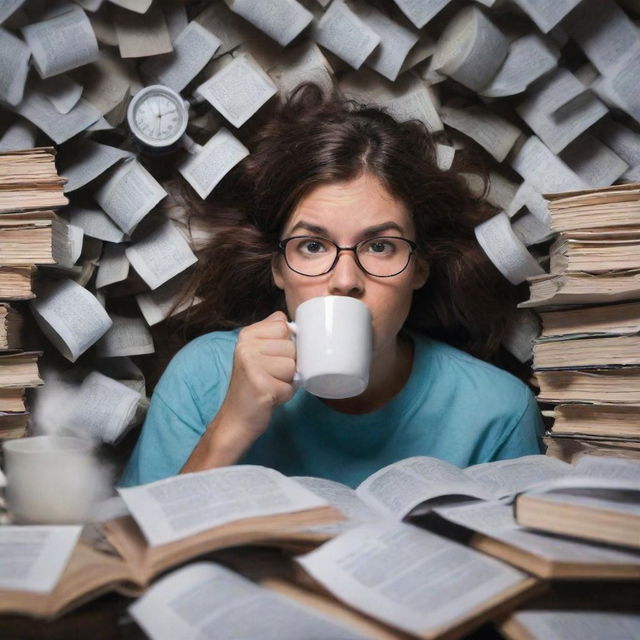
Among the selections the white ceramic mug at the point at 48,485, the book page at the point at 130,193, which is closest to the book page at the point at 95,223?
the book page at the point at 130,193

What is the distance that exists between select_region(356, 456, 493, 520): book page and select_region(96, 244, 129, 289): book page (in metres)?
0.72

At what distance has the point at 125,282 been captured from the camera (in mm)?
1586

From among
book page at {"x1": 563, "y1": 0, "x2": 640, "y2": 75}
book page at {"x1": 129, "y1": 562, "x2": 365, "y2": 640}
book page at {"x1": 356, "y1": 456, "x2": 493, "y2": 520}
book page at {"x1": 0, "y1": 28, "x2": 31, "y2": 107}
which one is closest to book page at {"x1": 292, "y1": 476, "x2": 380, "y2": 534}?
book page at {"x1": 356, "y1": 456, "x2": 493, "y2": 520}

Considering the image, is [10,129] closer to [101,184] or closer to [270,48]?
[101,184]

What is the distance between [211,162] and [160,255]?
0.70 ft

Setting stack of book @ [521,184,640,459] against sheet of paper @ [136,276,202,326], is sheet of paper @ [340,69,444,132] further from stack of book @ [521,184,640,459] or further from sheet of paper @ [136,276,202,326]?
sheet of paper @ [136,276,202,326]

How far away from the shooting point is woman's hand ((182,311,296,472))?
1.19 meters

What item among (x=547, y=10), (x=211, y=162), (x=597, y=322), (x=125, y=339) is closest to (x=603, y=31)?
(x=547, y=10)

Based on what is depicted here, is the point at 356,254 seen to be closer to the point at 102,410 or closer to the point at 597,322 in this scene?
the point at 597,322

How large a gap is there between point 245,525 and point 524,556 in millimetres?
300

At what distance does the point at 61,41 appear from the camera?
1.36 metres

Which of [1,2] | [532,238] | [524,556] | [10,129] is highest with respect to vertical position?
[1,2]

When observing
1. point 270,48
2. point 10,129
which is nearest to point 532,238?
point 270,48

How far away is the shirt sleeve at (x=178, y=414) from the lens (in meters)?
1.38
